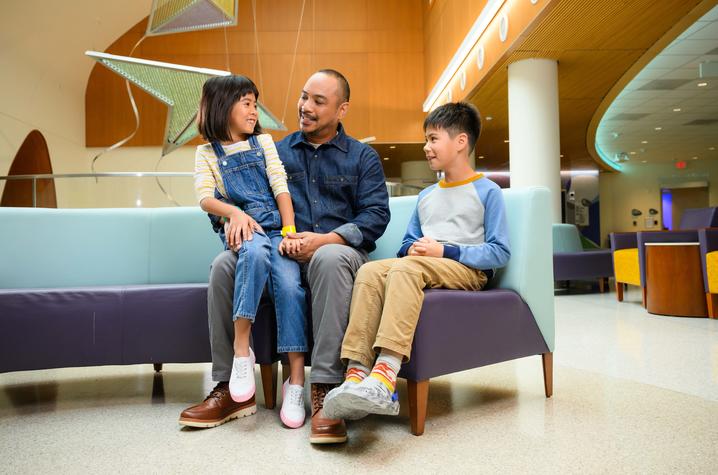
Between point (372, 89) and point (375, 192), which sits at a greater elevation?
point (372, 89)

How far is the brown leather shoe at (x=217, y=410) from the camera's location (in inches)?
68.9

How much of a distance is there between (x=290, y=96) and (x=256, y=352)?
10920 millimetres

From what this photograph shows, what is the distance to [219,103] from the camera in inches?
81.6

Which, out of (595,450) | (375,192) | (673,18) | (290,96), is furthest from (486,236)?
(290,96)

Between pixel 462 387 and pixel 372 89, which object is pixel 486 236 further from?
pixel 372 89

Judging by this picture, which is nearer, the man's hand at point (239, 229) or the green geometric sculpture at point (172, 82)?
the man's hand at point (239, 229)

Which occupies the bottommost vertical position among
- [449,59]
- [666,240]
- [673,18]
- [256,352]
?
[256,352]

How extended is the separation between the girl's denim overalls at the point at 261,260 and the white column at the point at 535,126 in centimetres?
568

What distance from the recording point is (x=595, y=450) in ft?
4.96

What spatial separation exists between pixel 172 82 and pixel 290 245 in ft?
15.5

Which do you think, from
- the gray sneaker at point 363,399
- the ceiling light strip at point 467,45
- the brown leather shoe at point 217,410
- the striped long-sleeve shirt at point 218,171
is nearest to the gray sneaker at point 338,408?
the gray sneaker at point 363,399

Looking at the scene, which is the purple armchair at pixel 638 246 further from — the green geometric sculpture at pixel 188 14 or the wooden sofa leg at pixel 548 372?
the green geometric sculpture at pixel 188 14

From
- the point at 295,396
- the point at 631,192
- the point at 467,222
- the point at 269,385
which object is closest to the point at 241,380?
the point at 295,396

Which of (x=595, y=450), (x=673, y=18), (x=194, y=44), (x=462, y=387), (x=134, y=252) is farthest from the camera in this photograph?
(x=194, y=44)
